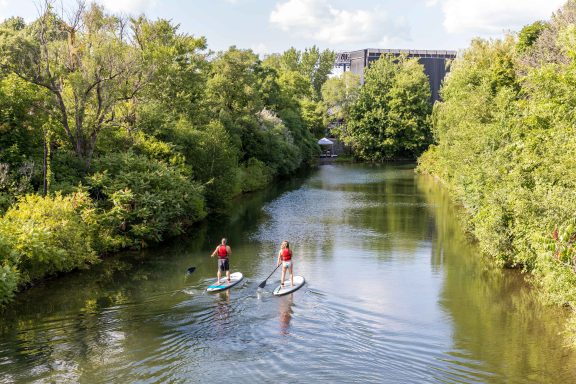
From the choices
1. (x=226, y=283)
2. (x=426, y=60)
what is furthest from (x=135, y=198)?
(x=426, y=60)

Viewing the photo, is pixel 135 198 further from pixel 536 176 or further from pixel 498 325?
pixel 536 176

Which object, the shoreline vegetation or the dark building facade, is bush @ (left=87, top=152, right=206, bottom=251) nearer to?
the shoreline vegetation

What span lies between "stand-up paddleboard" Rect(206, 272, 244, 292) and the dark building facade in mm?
76193

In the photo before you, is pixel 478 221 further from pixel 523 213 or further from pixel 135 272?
pixel 135 272

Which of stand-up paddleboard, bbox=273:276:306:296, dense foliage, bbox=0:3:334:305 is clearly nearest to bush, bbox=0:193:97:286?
dense foliage, bbox=0:3:334:305

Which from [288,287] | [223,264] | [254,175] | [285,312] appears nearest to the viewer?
[285,312]

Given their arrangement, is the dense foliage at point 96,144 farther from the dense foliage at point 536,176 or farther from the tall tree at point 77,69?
the dense foliage at point 536,176

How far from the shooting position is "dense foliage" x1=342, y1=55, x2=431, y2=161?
79.1 m

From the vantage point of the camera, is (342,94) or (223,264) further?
(342,94)

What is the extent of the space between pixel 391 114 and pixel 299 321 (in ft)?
217

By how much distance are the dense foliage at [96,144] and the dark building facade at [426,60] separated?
200 feet

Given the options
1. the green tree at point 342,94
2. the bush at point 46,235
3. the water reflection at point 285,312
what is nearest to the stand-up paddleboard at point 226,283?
the water reflection at point 285,312

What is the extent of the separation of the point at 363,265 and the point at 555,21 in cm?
2059

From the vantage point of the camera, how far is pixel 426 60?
95750 mm
